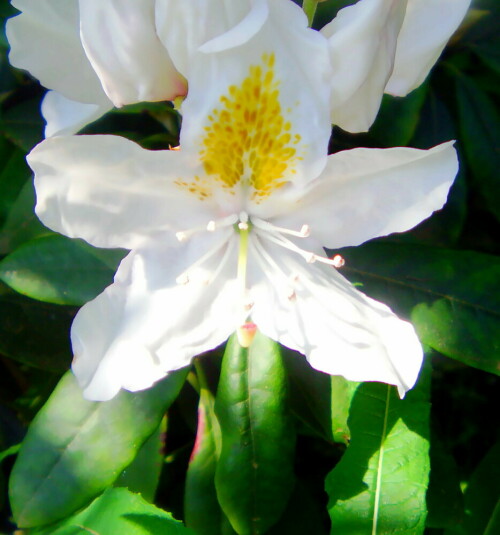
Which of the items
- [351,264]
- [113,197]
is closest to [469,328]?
[351,264]

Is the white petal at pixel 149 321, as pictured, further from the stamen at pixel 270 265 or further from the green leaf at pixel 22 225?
the green leaf at pixel 22 225

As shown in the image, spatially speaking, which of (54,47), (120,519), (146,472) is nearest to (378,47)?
(54,47)

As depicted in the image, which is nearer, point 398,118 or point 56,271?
point 56,271

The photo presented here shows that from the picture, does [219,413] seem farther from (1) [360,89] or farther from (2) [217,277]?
(1) [360,89]

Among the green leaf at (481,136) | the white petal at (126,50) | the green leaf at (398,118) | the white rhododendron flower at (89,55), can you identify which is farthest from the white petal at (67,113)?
the green leaf at (481,136)

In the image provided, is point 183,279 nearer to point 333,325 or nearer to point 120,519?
point 333,325

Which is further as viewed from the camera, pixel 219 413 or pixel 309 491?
pixel 309 491
